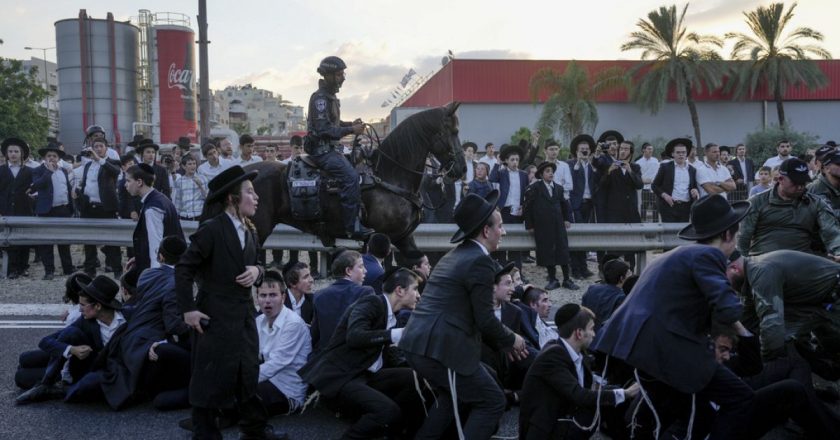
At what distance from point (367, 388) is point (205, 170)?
27.3ft

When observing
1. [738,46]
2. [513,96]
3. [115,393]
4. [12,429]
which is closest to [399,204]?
[115,393]

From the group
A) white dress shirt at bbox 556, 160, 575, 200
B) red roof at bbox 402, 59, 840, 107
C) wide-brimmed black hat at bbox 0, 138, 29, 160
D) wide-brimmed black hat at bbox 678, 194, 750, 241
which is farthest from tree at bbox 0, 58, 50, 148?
wide-brimmed black hat at bbox 678, 194, 750, 241

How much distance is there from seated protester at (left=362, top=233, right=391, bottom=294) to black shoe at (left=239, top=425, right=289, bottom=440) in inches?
75.6

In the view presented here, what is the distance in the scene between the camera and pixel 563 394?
5.01m

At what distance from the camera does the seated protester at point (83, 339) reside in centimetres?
660

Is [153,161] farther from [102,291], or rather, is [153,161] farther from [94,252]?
[102,291]

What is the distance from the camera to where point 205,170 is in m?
13.0

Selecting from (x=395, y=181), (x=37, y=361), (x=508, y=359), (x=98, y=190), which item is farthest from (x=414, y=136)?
(x=98, y=190)

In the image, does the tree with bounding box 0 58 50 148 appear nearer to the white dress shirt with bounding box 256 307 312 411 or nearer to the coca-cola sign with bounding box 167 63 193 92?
the coca-cola sign with bounding box 167 63 193 92

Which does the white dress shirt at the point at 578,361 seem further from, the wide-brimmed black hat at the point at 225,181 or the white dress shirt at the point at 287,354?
the wide-brimmed black hat at the point at 225,181

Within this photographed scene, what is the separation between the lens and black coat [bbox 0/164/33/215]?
45.5 feet

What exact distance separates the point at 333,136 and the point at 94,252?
5789 mm

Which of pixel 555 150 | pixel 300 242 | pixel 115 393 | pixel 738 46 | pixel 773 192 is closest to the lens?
pixel 115 393

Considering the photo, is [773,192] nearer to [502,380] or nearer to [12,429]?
[502,380]
